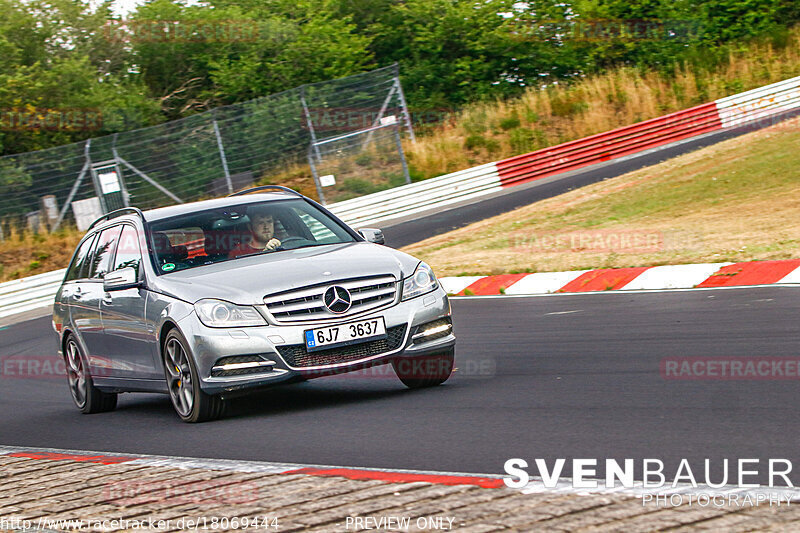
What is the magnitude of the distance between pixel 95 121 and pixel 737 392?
1252 inches

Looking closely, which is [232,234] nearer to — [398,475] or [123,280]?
[123,280]

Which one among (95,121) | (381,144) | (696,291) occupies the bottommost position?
(696,291)

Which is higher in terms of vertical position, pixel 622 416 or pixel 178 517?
pixel 178 517

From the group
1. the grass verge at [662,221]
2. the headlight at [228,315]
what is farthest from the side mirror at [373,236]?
the grass verge at [662,221]

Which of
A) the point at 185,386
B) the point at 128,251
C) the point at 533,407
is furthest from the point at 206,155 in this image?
the point at 533,407

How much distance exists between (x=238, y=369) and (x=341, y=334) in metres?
0.73

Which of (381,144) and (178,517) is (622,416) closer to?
(178,517)

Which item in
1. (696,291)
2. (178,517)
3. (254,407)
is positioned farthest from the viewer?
(696,291)

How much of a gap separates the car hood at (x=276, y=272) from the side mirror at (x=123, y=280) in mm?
266

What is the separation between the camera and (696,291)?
11.7m

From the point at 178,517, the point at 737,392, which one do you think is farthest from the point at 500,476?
the point at 737,392

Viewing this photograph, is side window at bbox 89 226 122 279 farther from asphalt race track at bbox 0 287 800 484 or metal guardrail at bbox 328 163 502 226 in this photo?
metal guardrail at bbox 328 163 502 226

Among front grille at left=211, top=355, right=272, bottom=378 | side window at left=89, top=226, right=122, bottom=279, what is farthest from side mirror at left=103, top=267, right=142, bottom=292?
front grille at left=211, top=355, right=272, bottom=378

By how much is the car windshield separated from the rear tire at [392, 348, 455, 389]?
1.23 metres
